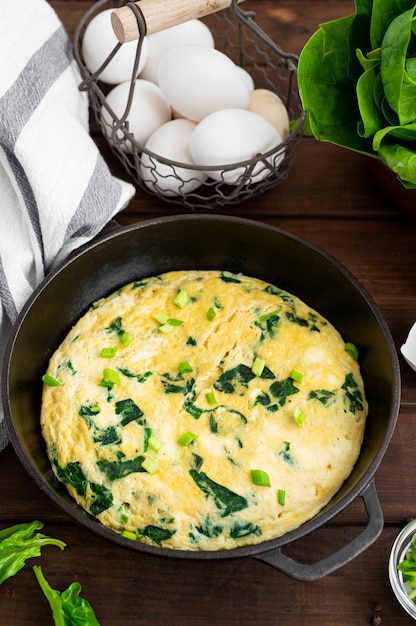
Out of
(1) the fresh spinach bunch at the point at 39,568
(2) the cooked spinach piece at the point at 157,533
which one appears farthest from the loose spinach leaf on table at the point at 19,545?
(2) the cooked spinach piece at the point at 157,533

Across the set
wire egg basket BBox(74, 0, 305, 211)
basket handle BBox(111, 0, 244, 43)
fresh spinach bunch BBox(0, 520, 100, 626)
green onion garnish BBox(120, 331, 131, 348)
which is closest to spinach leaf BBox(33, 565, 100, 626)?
fresh spinach bunch BBox(0, 520, 100, 626)

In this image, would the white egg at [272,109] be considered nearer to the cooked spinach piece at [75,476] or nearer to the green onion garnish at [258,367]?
the green onion garnish at [258,367]

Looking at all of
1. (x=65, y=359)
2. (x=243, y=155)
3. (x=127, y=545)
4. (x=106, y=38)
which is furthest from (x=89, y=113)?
(x=127, y=545)

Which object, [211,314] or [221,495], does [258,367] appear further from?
[221,495]

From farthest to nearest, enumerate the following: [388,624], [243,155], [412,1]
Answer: [243,155]
[412,1]
[388,624]

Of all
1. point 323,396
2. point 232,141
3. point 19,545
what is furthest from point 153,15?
point 19,545

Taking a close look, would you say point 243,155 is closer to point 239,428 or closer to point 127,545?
point 239,428
